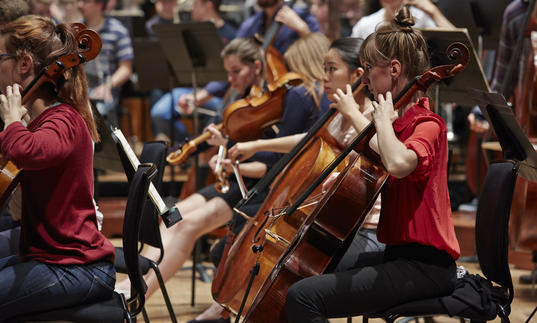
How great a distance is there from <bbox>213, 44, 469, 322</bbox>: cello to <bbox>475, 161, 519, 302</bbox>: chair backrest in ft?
1.33

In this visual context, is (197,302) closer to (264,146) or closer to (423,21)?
(264,146)

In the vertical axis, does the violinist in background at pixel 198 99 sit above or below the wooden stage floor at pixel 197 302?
above

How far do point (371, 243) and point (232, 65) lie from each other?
1385 mm

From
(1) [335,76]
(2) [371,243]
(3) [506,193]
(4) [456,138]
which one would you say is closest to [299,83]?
(1) [335,76]

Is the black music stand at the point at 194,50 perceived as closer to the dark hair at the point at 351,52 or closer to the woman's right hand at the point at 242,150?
the woman's right hand at the point at 242,150

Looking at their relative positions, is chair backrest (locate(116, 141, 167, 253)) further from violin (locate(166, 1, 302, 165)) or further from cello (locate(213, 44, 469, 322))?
violin (locate(166, 1, 302, 165))

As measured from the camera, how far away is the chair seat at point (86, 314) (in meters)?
1.96

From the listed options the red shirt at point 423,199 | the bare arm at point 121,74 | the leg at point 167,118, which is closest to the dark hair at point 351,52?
the red shirt at point 423,199

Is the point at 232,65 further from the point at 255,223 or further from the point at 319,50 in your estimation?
the point at 255,223

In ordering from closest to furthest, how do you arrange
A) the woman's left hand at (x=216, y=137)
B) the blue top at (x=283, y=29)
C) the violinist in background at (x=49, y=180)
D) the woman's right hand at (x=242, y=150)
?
the violinist in background at (x=49, y=180) → the woman's right hand at (x=242, y=150) → the woman's left hand at (x=216, y=137) → the blue top at (x=283, y=29)

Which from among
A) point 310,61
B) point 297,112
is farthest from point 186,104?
point 297,112

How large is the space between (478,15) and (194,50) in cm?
170

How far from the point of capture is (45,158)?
190 centimetres

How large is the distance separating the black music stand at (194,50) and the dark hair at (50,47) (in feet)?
7.60
